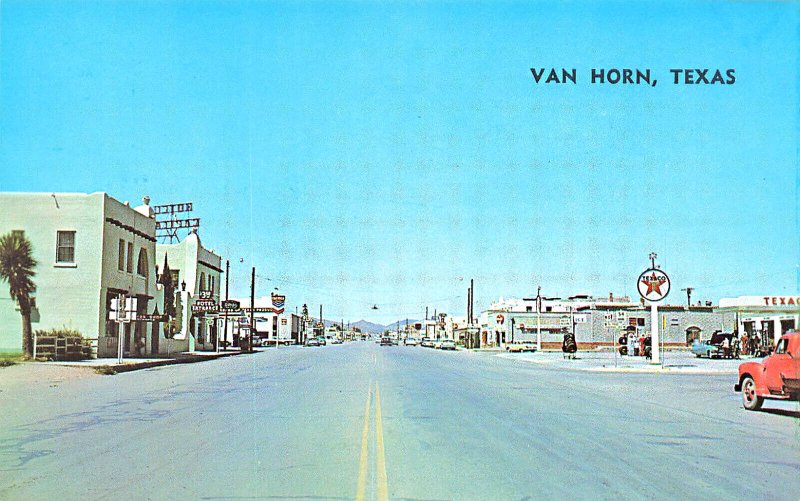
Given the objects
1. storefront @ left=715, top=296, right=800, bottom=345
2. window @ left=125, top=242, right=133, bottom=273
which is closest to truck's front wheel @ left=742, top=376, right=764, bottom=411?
window @ left=125, top=242, right=133, bottom=273

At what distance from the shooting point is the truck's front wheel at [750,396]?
18672 mm

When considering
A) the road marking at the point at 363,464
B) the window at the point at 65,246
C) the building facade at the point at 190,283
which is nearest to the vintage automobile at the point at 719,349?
the building facade at the point at 190,283

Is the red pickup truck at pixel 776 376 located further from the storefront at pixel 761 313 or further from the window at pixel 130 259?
the storefront at pixel 761 313

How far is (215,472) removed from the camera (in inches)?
390

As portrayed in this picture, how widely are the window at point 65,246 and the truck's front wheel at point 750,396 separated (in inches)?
1292

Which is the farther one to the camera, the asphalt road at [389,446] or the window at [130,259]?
the window at [130,259]

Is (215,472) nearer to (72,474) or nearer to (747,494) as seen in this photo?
(72,474)

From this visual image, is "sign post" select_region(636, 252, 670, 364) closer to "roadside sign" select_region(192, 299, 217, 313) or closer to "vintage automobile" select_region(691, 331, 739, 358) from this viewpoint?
"vintage automobile" select_region(691, 331, 739, 358)

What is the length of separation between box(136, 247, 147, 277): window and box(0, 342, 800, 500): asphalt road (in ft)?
87.8

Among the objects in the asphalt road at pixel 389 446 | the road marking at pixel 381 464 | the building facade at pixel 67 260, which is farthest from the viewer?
the building facade at pixel 67 260

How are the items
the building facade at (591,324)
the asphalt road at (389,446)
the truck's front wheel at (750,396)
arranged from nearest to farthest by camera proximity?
the asphalt road at (389,446) → the truck's front wheel at (750,396) → the building facade at (591,324)

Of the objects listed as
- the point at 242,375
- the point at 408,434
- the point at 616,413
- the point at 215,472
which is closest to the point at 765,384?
the point at 616,413

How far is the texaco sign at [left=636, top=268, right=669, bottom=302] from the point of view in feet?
144

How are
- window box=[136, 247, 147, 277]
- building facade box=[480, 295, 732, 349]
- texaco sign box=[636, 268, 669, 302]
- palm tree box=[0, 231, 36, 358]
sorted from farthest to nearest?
building facade box=[480, 295, 732, 349], window box=[136, 247, 147, 277], texaco sign box=[636, 268, 669, 302], palm tree box=[0, 231, 36, 358]
